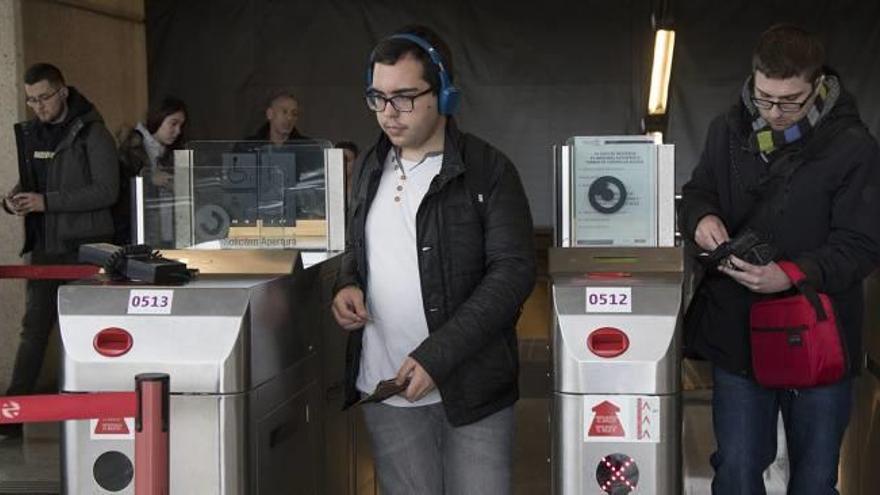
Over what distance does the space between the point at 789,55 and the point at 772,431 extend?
84 centimetres

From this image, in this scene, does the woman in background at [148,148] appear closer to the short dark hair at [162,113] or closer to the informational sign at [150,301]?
the short dark hair at [162,113]

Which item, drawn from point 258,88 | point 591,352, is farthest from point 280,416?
point 258,88

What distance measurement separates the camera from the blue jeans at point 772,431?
2.95 meters

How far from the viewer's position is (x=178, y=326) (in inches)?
110

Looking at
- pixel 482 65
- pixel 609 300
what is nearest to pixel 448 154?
pixel 609 300

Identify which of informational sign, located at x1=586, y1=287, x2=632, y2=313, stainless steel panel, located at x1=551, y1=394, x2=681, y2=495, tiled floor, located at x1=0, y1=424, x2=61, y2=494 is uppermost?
informational sign, located at x1=586, y1=287, x2=632, y2=313

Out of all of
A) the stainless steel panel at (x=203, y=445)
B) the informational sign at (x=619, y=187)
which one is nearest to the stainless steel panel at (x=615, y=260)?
the informational sign at (x=619, y=187)

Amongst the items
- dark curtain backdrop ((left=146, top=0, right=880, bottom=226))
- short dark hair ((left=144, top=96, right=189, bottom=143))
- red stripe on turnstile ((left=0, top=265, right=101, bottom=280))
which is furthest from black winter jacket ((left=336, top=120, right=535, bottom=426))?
dark curtain backdrop ((left=146, top=0, right=880, bottom=226))

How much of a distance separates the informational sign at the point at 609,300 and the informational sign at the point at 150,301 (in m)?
0.89

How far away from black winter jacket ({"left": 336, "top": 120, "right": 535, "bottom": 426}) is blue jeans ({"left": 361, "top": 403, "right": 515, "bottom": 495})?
6cm

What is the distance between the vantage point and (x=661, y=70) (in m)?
7.46

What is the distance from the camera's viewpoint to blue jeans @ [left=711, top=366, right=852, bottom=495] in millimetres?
2945

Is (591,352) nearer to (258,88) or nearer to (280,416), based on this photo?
(280,416)

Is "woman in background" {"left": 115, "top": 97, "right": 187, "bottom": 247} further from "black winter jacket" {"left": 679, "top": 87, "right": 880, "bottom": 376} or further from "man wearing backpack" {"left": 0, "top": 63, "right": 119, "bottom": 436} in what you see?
"black winter jacket" {"left": 679, "top": 87, "right": 880, "bottom": 376}
